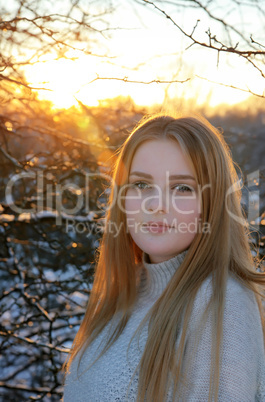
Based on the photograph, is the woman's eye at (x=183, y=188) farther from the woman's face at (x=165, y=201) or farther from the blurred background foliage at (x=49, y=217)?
the blurred background foliage at (x=49, y=217)

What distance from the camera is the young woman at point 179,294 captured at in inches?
48.6

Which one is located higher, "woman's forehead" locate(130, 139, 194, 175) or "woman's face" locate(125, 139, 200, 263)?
"woman's forehead" locate(130, 139, 194, 175)

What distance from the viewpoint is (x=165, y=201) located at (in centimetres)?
149

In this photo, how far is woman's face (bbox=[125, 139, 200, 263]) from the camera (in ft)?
4.84

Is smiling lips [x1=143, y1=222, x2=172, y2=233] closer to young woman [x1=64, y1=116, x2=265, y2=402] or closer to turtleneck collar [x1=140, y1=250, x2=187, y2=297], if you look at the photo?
young woman [x1=64, y1=116, x2=265, y2=402]

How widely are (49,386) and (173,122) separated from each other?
211 cm

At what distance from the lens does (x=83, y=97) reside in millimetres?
2287

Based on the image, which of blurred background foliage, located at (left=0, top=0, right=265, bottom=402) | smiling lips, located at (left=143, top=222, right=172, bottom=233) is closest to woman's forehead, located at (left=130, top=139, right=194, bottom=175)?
smiling lips, located at (left=143, top=222, right=172, bottom=233)

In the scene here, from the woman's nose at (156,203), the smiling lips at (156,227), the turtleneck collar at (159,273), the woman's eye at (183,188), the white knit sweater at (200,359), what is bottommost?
the white knit sweater at (200,359)

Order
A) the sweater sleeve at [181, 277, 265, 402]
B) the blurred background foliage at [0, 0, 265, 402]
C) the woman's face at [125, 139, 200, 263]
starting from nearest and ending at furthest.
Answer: the sweater sleeve at [181, 277, 265, 402] → the woman's face at [125, 139, 200, 263] → the blurred background foliage at [0, 0, 265, 402]

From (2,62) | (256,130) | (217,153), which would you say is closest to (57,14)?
(2,62)

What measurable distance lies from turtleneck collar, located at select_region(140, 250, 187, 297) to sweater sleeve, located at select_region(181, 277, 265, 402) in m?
0.24

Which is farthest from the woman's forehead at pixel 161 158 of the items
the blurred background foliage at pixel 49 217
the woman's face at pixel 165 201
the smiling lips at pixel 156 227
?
the blurred background foliage at pixel 49 217

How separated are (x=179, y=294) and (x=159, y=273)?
212 millimetres
